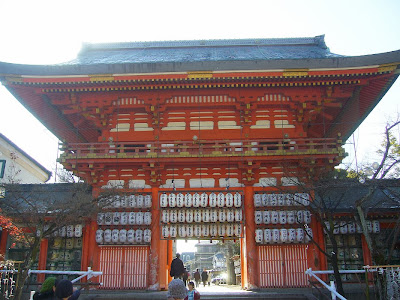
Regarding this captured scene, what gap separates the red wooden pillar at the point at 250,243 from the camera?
15.1 metres

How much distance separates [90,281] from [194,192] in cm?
503

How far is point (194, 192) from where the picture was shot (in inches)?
625

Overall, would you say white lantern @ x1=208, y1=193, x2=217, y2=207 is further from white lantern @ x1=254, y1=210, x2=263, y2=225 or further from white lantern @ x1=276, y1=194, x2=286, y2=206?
white lantern @ x1=276, y1=194, x2=286, y2=206

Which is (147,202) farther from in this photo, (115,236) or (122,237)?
(115,236)

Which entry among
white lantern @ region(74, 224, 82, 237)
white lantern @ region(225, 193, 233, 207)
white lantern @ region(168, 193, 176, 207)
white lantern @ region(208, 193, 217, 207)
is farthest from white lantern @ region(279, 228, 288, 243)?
white lantern @ region(74, 224, 82, 237)

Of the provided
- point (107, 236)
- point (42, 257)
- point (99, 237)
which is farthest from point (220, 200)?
point (42, 257)

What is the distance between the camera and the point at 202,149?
52.5ft

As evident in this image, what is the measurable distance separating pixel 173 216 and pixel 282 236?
4.15 metres

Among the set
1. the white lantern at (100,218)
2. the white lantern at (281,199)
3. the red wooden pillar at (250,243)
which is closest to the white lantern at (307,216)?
the white lantern at (281,199)

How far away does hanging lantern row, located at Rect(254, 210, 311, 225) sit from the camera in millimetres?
15378

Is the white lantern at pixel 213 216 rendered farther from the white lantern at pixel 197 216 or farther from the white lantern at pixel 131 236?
the white lantern at pixel 131 236

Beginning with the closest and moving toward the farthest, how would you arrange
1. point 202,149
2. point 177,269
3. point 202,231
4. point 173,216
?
point 177,269, point 202,231, point 173,216, point 202,149

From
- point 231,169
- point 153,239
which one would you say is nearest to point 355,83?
point 231,169

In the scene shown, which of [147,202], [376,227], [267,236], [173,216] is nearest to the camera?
[267,236]
